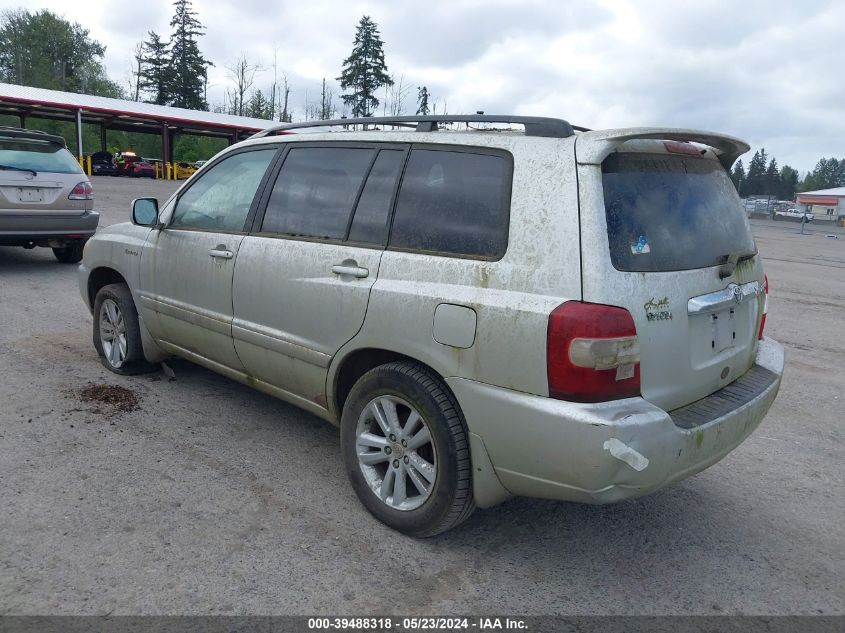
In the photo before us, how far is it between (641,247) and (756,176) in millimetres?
118190

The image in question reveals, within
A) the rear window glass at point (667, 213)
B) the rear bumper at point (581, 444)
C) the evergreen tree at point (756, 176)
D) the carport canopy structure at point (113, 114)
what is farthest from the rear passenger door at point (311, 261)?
the evergreen tree at point (756, 176)

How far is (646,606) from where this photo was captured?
270 cm

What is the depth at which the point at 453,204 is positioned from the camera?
3.03 m

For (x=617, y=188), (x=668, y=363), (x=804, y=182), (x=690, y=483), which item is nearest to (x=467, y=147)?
(x=617, y=188)

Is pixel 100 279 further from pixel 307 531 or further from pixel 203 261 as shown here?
pixel 307 531

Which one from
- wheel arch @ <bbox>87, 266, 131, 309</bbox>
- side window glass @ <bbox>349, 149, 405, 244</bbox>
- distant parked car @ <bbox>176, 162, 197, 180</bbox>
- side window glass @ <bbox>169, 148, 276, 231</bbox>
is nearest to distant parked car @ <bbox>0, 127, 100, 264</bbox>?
wheel arch @ <bbox>87, 266, 131, 309</bbox>

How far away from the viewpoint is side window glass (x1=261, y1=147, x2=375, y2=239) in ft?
11.4

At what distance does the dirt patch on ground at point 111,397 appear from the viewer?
4.48m

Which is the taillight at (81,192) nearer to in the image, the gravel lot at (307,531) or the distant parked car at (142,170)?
the gravel lot at (307,531)

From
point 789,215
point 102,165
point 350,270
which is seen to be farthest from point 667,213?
point 789,215

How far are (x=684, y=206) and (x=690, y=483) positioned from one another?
1676 mm

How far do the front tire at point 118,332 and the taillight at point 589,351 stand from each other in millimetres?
3428

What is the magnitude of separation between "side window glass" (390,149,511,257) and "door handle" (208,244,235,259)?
1222 mm

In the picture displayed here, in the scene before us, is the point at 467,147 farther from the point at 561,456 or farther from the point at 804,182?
the point at 804,182
